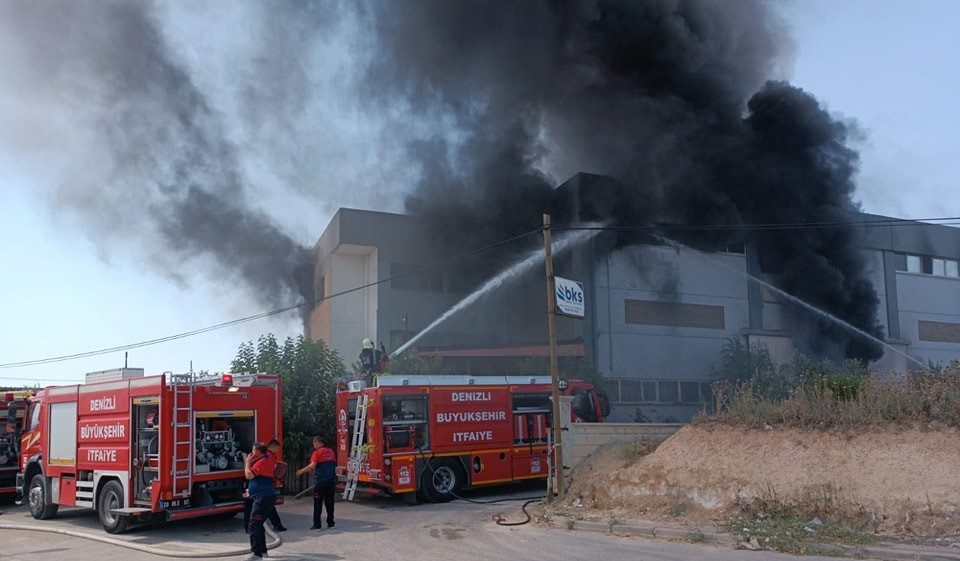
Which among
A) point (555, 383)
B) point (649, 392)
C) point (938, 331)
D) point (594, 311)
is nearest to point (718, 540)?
point (555, 383)

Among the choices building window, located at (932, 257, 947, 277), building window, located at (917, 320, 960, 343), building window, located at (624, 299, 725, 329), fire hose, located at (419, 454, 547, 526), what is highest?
building window, located at (932, 257, 947, 277)

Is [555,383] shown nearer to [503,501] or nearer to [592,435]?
[592,435]

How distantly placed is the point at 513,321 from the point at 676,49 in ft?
39.4

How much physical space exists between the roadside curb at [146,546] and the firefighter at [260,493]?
41 centimetres

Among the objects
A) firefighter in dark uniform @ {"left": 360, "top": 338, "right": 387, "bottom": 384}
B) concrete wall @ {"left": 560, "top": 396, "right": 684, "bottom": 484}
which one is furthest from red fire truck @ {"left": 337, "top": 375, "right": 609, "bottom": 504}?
concrete wall @ {"left": 560, "top": 396, "right": 684, "bottom": 484}

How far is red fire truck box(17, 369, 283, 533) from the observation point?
11914 millimetres

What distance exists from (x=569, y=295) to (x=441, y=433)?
4.08 m

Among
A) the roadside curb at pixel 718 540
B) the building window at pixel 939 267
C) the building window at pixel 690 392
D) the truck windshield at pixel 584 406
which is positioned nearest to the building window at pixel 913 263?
the building window at pixel 939 267

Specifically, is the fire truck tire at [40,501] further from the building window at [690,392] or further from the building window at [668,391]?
the building window at [690,392]

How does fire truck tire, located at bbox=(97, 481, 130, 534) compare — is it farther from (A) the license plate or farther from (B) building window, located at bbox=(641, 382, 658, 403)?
(B) building window, located at bbox=(641, 382, 658, 403)

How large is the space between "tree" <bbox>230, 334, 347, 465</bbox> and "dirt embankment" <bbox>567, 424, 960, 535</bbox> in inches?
283

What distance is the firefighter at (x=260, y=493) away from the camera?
31.2 ft

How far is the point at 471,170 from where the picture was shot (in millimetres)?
29469

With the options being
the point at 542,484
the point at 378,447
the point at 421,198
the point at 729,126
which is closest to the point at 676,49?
the point at 729,126
